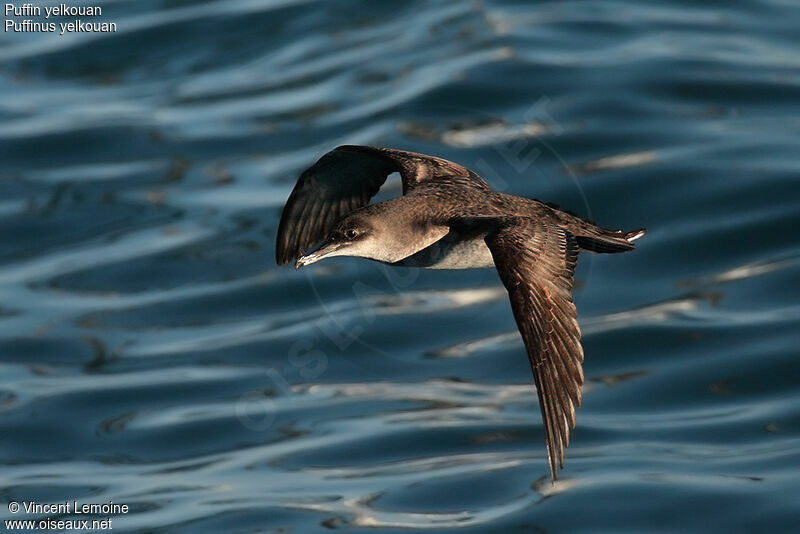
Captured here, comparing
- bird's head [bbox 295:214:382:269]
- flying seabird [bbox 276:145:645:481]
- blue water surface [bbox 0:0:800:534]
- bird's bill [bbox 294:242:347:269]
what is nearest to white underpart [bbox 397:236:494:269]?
flying seabird [bbox 276:145:645:481]

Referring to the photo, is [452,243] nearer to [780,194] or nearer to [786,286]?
[786,286]

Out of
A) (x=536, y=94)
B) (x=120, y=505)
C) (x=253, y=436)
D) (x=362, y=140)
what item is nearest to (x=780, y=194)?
(x=536, y=94)

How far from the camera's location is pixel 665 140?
55.5 feet

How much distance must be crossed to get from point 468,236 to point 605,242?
0.80 metres

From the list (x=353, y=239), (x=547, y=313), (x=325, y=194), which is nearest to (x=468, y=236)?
(x=353, y=239)

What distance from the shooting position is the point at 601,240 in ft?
26.0

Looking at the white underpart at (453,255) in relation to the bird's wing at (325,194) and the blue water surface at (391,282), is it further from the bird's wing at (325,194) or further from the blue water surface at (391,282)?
the blue water surface at (391,282)

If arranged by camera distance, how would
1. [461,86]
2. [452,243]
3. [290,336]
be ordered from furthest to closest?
[461,86] → [290,336] → [452,243]

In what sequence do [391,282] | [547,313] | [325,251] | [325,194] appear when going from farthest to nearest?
[391,282] → [325,194] → [325,251] → [547,313]

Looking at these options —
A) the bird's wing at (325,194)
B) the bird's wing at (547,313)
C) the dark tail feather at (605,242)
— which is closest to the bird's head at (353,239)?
the bird's wing at (547,313)

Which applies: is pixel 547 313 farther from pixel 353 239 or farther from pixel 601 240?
pixel 353 239

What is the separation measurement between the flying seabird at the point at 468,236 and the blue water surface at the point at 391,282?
337 cm

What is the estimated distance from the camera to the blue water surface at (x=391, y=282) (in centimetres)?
1220

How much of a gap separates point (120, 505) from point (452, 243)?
5732 millimetres
